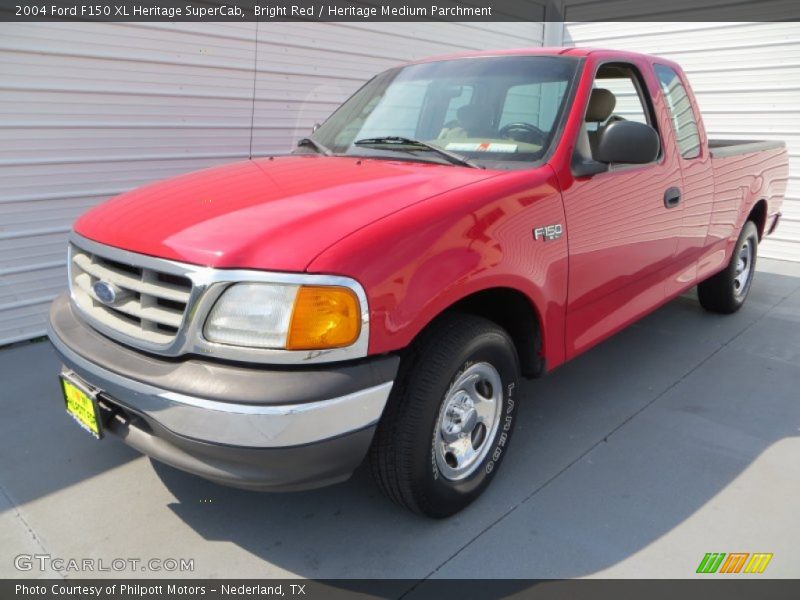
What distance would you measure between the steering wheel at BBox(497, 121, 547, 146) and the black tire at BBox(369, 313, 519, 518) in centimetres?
90

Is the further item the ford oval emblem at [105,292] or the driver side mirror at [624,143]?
the driver side mirror at [624,143]

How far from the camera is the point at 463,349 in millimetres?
2277

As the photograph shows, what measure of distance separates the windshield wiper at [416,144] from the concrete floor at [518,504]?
4.57ft

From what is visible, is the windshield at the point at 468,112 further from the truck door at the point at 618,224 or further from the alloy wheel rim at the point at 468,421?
the alloy wheel rim at the point at 468,421

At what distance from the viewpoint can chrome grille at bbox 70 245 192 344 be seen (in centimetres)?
204

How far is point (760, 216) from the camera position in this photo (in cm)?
498

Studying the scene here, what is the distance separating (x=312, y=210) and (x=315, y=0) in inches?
174

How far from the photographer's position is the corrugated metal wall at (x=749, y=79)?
6844mm

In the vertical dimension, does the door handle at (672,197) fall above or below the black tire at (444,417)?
above

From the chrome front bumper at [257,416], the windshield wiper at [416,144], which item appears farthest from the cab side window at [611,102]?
the chrome front bumper at [257,416]

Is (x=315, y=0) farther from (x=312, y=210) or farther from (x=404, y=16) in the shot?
(x=312, y=210)

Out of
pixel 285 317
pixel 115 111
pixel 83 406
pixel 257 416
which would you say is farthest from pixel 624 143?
pixel 115 111

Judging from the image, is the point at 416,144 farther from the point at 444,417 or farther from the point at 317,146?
the point at 444,417

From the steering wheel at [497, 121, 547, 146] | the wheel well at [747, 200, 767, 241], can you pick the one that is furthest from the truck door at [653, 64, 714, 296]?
the wheel well at [747, 200, 767, 241]
